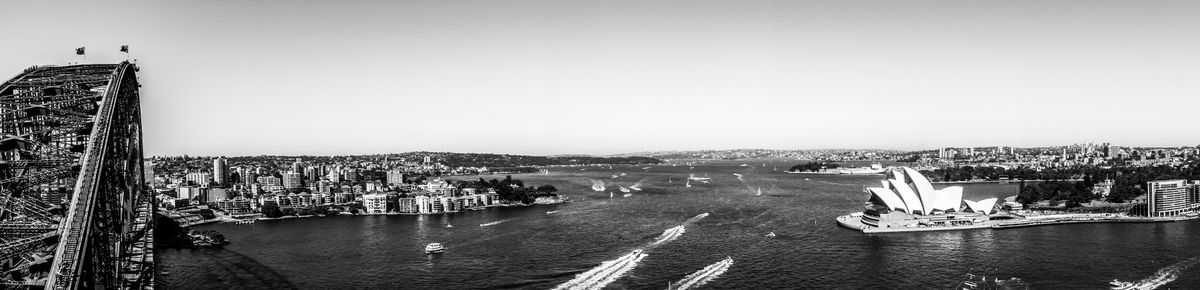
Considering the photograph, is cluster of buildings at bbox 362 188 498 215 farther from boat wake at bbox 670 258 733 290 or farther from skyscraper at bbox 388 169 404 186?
boat wake at bbox 670 258 733 290

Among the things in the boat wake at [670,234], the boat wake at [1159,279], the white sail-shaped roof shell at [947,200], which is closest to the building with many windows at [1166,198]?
the white sail-shaped roof shell at [947,200]

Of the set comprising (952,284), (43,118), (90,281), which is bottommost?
(952,284)

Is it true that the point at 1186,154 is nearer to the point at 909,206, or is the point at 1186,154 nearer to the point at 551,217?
the point at 909,206

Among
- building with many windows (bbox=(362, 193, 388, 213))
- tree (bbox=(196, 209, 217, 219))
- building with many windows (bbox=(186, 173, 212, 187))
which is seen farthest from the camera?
building with many windows (bbox=(186, 173, 212, 187))

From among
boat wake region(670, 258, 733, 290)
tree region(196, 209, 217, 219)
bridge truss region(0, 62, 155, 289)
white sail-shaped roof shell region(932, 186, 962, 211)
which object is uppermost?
bridge truss region(0, 62, 155, 289)

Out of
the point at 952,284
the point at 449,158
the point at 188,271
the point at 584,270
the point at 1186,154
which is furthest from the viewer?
the point at 449,158

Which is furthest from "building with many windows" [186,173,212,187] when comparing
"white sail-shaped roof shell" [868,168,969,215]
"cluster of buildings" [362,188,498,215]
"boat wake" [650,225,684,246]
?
"white sail-shaped roof shell" [868,168,969,215]

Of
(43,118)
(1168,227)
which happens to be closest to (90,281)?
(43,118)
